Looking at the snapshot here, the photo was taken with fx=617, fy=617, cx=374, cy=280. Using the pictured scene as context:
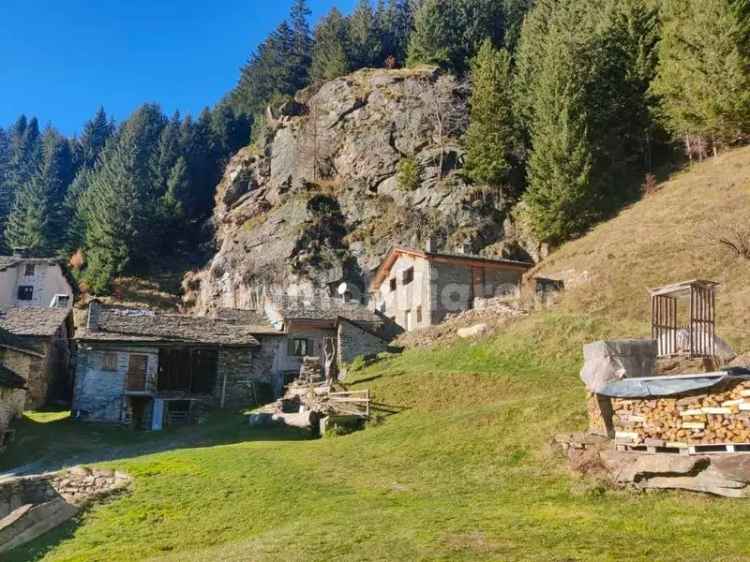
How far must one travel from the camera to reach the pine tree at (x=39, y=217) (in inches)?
3123

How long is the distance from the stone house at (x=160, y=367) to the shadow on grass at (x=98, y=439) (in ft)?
6.17

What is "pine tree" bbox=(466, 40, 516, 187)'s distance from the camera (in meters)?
60.4

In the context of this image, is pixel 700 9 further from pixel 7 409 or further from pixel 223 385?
pixel 7 409

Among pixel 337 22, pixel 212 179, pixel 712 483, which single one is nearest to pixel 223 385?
pixel 712 483

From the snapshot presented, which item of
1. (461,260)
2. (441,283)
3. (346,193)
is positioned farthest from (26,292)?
(461,260)

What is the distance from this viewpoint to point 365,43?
298 feet

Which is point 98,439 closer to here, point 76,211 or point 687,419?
point 687,419

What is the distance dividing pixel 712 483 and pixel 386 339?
97.7 feet

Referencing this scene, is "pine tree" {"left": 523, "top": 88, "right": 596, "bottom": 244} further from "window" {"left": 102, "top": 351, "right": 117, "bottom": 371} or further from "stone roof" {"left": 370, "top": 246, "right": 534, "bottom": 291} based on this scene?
"window" {"left": 102, "top": 351, "right": 117, "bottom": 371}

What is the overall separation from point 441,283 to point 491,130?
23.6 meters

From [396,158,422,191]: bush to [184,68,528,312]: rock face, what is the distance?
0.15 m

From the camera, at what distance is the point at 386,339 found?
42250 millimetres

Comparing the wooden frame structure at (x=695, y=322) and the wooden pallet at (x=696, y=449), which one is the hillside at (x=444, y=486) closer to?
the wooden pallet at (x=696, y=449)

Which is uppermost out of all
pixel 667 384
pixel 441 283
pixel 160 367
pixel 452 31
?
pixel 452 31
